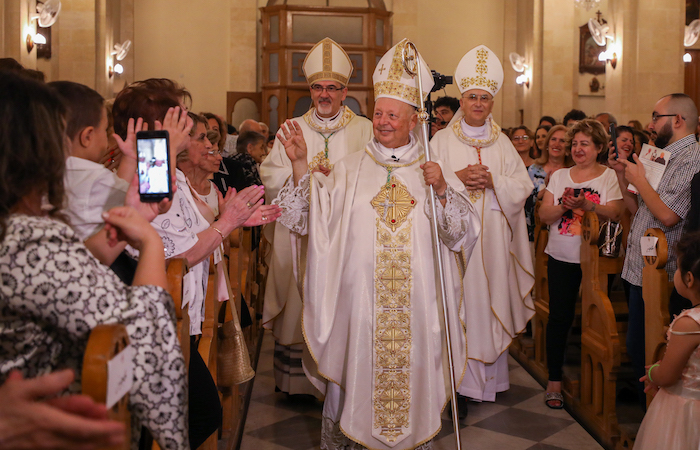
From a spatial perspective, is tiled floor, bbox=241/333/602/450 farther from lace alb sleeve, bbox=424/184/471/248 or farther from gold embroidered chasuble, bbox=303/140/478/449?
lace alb sleeve, bbox=424/184/471/248

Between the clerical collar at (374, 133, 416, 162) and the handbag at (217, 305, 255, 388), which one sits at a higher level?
the clerical collar at (374, 133, 416, 162)

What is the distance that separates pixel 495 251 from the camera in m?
4.77

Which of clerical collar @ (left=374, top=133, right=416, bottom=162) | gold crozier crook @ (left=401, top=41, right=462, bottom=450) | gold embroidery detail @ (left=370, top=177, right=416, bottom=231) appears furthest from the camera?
clerical collar @ (left=374, top=133, right=416, bottom=162)

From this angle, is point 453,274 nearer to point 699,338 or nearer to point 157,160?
point 699,338

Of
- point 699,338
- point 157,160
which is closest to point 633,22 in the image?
point 699,338

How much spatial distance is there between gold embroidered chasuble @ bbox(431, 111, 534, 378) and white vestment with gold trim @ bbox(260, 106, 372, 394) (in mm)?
657

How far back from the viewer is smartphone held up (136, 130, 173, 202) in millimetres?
2049

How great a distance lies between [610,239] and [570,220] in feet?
1.21

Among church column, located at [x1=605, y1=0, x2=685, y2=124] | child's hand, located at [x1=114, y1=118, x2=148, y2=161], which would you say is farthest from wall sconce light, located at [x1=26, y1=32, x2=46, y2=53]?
church column, located at [x1=605, y1=0, x2=685, y2=124]

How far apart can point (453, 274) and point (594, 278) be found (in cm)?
126

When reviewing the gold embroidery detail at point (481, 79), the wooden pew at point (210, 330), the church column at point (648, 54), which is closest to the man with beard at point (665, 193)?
the gold embroidery detail at point (481, 79)

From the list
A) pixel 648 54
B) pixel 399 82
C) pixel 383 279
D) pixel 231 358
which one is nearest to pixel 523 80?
pixel 648 54

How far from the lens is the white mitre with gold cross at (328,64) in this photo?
501cm

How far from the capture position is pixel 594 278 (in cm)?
441
